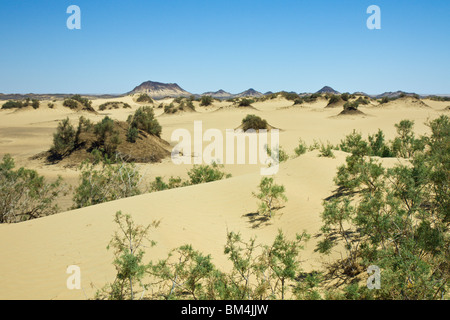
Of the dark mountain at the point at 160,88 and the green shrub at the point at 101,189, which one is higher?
the dark mountain at the point at 160,88

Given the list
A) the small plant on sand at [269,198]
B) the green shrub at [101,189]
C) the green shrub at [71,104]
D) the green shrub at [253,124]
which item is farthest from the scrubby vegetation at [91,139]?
the green shrub at [71,104]

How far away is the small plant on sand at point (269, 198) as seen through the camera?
727cm

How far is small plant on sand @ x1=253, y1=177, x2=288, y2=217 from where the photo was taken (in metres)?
7.27

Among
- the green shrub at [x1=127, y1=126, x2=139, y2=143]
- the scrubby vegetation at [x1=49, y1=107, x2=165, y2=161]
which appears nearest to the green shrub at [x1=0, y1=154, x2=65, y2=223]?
the scrubby vegetation at [x1=49, y1=107, x2=165, y2=161]

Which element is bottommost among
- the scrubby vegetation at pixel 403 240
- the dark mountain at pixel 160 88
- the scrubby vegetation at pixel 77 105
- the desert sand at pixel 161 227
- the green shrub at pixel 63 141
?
the desert sand at pixel 161 227

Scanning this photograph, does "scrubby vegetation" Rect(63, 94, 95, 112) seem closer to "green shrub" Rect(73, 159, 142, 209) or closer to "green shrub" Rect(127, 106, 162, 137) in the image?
"green shrub" Rect(127, 106, 162, 137)

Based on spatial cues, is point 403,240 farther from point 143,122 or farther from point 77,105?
point 77,105

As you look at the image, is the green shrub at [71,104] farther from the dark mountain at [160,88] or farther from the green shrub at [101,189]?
the dark mountain at [160,88]

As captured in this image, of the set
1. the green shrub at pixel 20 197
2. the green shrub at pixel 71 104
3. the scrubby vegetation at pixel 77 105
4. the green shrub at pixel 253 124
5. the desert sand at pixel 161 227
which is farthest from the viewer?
the green shrub at pixel 71 104

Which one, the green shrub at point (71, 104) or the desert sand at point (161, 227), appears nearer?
the desert sand at point (161, 227)

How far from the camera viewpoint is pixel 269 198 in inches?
308

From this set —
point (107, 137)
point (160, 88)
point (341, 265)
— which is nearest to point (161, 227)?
point (341, 265)
